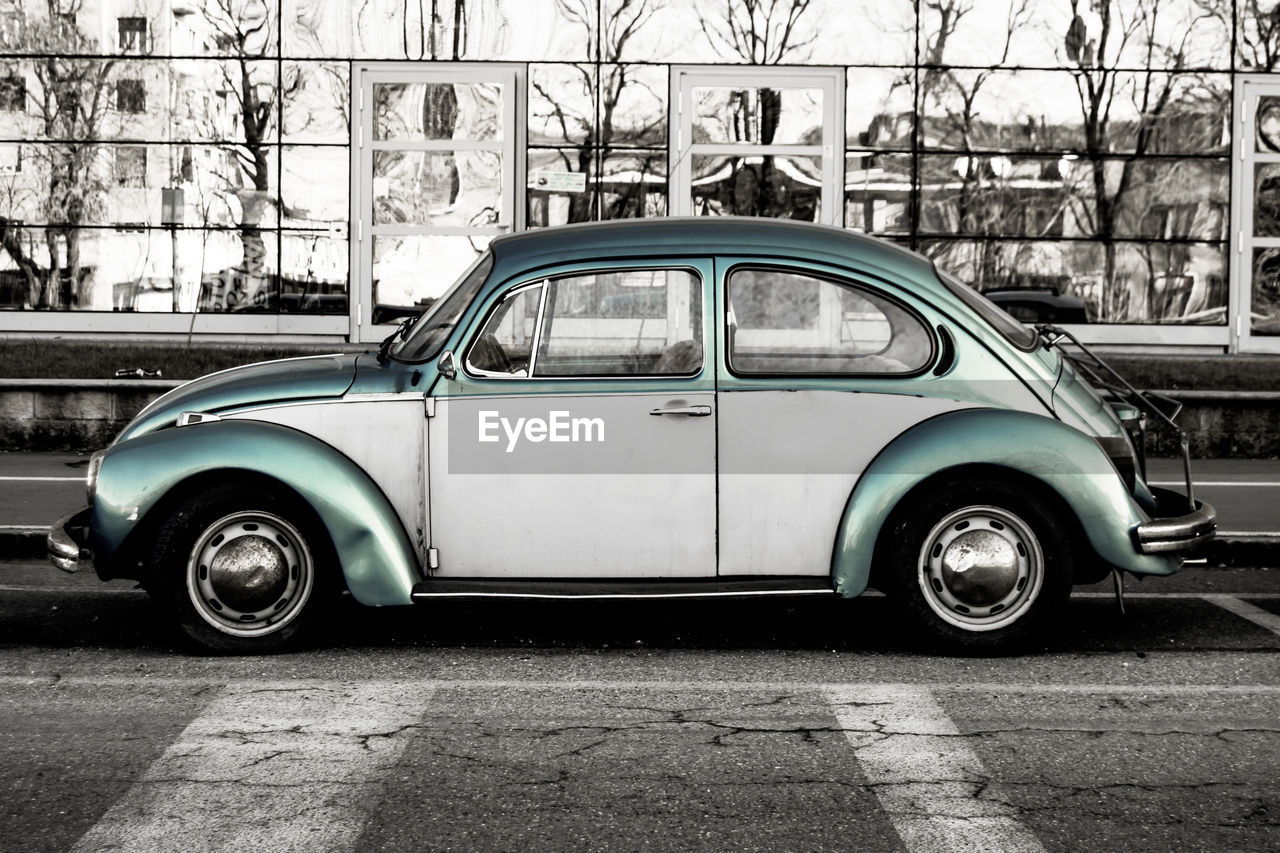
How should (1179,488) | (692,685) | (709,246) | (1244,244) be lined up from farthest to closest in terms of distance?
(1244,244)
(1179,488)
(709,246)
(692,685)

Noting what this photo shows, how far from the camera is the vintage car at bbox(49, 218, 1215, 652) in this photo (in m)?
6.16

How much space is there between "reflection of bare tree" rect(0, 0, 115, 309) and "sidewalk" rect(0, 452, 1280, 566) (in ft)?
18.4

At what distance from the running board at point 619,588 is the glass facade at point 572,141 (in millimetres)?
11221

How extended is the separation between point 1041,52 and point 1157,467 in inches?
272

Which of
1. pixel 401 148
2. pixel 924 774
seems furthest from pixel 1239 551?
pixel 401 148

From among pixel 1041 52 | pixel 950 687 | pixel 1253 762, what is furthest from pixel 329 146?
pixel 1253 762

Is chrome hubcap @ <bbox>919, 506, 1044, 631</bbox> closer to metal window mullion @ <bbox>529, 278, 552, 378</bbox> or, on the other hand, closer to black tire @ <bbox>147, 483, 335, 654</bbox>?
metal window mullion @ <bbox>529, 278, 552, 378</bbox>

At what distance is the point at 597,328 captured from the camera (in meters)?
6.34

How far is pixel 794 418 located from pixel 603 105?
11473 millimetres

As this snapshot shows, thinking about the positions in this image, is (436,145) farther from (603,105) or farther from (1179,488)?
(1179,488)

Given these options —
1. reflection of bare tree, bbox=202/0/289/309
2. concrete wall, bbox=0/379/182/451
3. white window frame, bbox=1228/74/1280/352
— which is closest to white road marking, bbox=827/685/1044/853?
concrete wall, bbox=0/379/182/451

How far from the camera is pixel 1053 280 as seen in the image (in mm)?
17406

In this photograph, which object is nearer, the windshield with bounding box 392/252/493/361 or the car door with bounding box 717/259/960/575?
the car door with bounding box 717/259/960/575

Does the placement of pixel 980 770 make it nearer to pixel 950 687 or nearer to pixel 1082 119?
pixel 950 687
